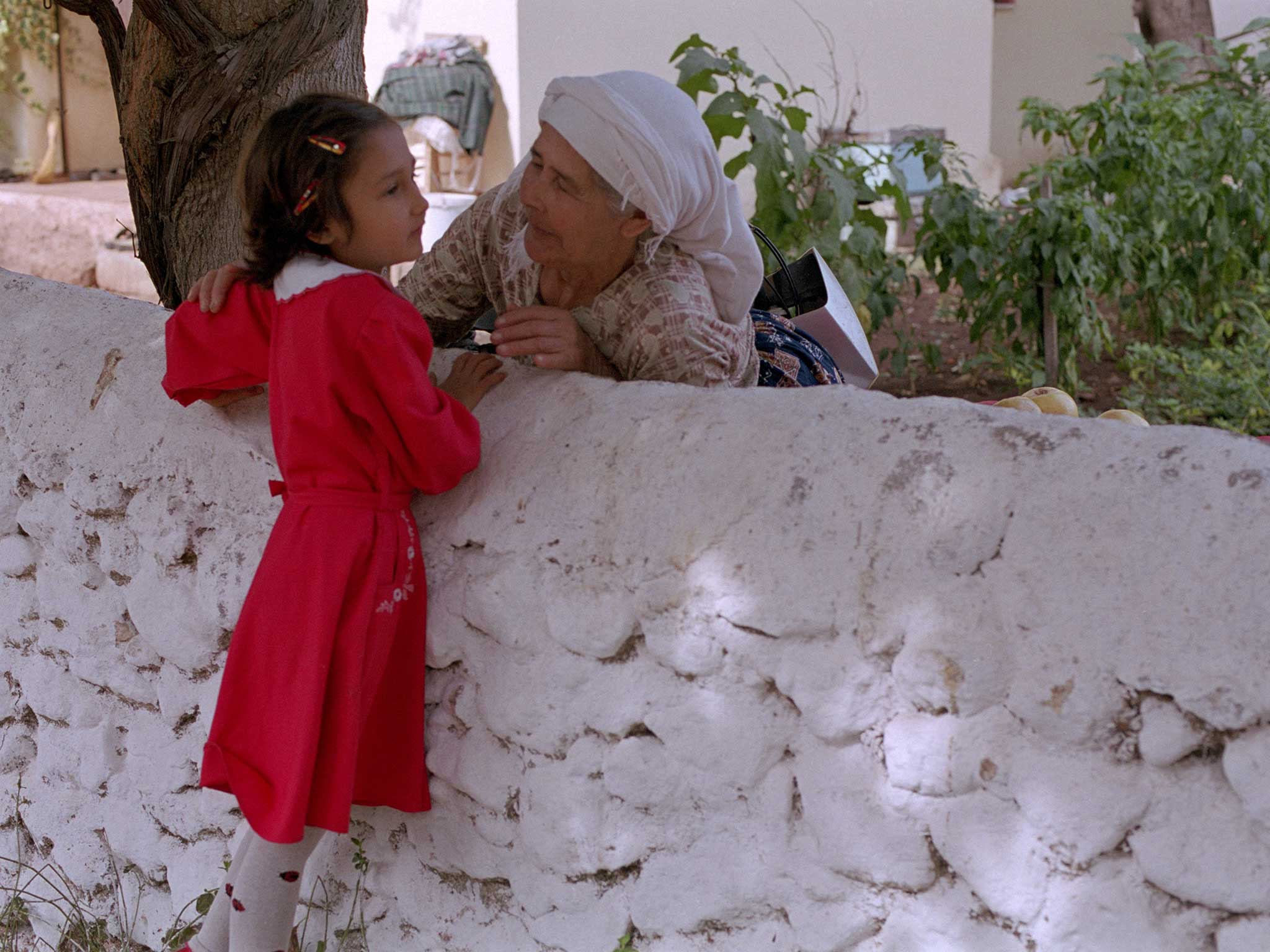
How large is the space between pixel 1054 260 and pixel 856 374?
7.19ft

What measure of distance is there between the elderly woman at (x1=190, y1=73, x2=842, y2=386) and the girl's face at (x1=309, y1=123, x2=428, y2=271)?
20 cm

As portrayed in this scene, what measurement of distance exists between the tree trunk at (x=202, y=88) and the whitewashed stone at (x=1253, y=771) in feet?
7.27

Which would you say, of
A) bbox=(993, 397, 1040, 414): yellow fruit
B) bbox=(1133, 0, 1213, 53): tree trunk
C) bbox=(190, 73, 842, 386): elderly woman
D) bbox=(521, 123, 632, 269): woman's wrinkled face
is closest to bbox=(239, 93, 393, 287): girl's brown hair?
bbox=(190, 73, 842, 386): elderly woman

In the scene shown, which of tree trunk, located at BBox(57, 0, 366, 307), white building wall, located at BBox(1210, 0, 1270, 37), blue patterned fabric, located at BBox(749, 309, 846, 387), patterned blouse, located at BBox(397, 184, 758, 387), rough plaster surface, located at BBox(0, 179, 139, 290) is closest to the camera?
patterned blouse, located at BBox(397, 184, 758, 387)

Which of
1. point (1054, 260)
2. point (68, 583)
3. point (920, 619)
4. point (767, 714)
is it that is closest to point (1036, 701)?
point (920, 619)

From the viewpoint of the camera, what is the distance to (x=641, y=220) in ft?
6.97

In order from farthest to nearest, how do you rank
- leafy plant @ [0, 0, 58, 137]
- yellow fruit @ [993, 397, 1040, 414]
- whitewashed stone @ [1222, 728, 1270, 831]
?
1. leafy plant @ [0, 0, 58, 137]
2. yellow fruit @ [993, 397, 1040, 414]
3. whitewashed stone @ [1222, 728, 1270, 831]

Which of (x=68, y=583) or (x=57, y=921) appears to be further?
(x=57, y=921)

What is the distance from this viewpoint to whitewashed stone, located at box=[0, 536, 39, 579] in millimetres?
2482

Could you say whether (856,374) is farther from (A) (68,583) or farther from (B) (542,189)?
(A) (68,583)

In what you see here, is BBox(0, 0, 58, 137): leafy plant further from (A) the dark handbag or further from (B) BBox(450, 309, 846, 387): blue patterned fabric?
(B) BBox(450, 309, 846, 387): blue patterned fabric

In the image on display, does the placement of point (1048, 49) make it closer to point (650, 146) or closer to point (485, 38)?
point (485, 38)

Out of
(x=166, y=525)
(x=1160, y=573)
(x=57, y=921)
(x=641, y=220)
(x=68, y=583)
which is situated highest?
(x=641, y=220)

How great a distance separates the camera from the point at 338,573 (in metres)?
1.84
